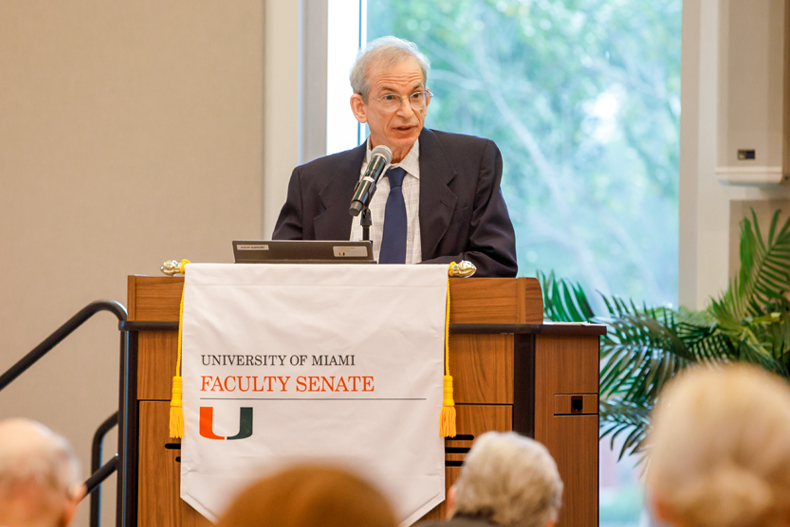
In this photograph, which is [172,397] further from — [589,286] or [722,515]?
[589,286]

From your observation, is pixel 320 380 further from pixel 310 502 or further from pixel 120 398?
pixel 310 502

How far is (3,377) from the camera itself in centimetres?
341

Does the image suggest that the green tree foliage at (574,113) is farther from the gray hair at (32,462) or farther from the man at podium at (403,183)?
the gray hair at (32,462)

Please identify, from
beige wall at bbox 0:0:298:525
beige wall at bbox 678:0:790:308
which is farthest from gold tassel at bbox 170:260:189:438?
beige wall at bbox 678:0:790:308

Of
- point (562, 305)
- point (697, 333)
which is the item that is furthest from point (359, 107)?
point (697, 333)

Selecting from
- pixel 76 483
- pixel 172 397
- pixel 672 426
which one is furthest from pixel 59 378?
pixel 672 426

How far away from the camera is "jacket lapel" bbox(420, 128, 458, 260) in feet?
9.83

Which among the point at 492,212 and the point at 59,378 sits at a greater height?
the point at 492,212

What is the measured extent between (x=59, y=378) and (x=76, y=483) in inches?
135

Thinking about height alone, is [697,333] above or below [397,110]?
below

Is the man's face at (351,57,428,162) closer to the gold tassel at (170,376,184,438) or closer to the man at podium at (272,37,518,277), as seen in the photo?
the man at podium at (272,37,518,277)

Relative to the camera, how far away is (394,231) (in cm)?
298

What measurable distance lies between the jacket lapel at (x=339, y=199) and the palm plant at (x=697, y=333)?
107 centimetres

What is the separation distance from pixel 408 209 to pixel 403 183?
4.2 inches
